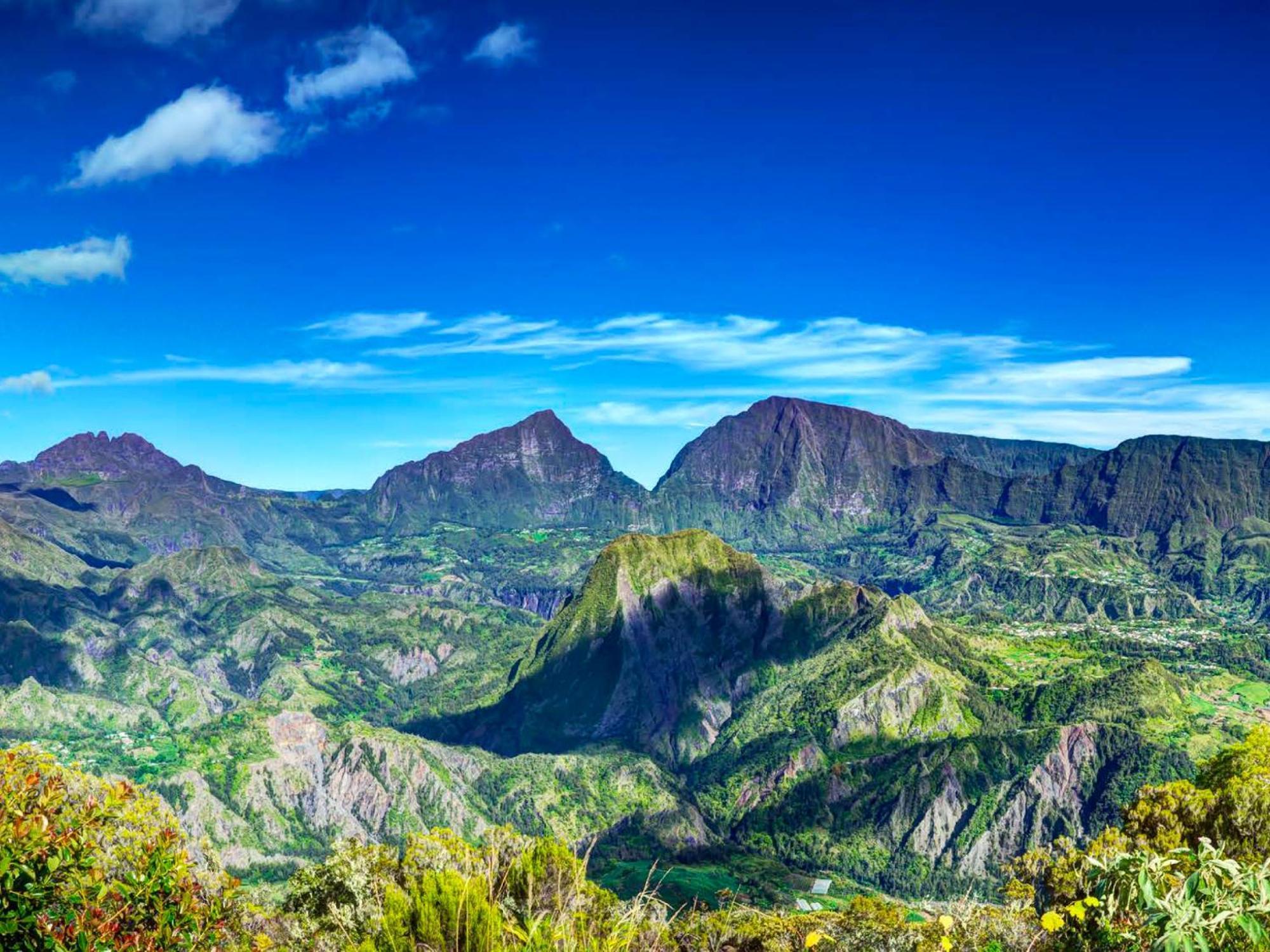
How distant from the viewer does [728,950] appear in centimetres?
3825

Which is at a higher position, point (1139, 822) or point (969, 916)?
point (969, 916)

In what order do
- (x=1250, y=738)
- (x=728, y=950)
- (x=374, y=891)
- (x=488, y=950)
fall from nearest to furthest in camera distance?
(x=488, y=950) < (x=374, y=891) < (x=728, y=950) < (x=1250, y=738)

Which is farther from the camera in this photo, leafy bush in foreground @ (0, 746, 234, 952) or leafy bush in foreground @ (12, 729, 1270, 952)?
leafy bush in foreground @ (0, 746, 234, 952)

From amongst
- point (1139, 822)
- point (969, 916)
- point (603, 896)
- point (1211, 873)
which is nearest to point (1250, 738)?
point (1139, 822)

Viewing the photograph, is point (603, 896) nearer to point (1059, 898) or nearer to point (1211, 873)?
point (1059, 898)

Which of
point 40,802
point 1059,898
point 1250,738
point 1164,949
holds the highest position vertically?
point 40,802

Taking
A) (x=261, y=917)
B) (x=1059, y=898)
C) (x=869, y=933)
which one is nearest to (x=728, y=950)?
(x=869, y=933)

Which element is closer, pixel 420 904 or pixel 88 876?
pixel 88 876

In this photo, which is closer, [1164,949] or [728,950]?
[1164,949]

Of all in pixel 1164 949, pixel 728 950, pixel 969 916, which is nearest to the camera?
pixel 1164 949

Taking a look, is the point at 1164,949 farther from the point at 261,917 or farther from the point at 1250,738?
the point at 1250,738

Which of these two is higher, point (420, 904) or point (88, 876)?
point (88, 876)

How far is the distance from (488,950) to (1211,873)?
1460cm

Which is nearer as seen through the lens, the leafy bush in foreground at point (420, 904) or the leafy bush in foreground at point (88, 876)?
the leafy bush in foreground at point (420, 904)
